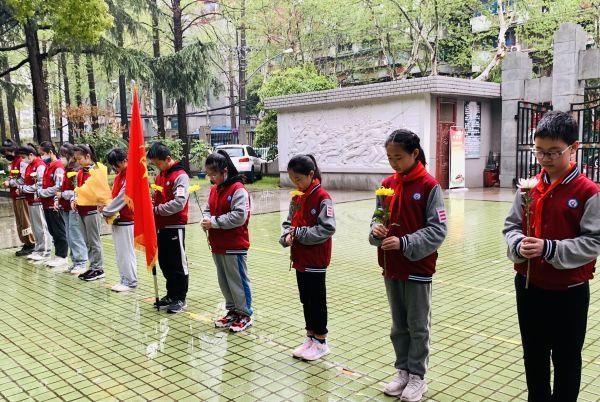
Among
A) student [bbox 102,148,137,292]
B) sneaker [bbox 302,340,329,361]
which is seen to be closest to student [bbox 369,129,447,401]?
sneaker [bbox 302,340,329,361]

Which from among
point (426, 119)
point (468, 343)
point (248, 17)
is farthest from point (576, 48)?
point (248, 17)

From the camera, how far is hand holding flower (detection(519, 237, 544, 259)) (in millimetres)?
2406

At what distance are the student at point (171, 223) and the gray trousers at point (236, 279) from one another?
28.2 inches

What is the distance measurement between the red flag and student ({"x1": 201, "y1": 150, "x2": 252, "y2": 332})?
659mm

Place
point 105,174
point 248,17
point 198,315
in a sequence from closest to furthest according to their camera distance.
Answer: point 198,315 → point 105,174 → point 248,17

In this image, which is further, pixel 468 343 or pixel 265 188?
pixel 265 188

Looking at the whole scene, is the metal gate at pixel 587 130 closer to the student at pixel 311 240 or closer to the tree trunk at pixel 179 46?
the student at pixel 311 240

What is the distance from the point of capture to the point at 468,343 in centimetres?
408

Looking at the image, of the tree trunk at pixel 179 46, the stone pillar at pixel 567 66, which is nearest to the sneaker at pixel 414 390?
the stone pillar at pixel 567 66

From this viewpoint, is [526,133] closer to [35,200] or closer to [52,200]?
[52,200]

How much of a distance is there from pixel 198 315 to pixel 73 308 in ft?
4.28

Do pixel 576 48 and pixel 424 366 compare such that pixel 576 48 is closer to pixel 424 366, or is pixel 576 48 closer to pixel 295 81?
pixel 295 81

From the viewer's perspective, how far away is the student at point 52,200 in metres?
6.87

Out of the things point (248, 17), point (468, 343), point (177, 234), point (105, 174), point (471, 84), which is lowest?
point (468, 343)
